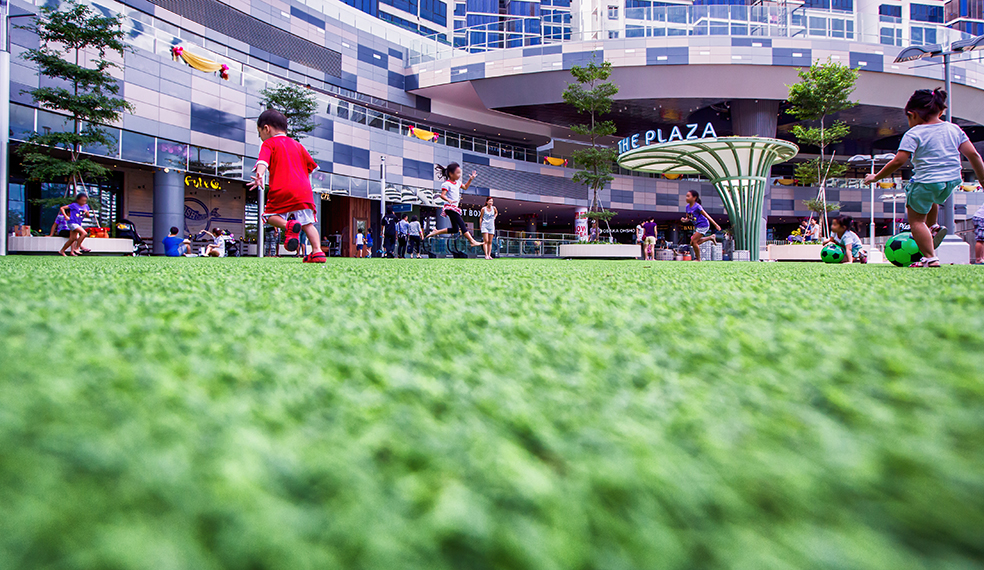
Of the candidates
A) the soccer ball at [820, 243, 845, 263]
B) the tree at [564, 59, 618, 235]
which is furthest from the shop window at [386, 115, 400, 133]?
the soccer ball at [820, 243, 845, 263]

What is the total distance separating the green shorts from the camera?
4.89 metres

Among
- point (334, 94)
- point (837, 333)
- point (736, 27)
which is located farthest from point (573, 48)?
point (837, 333)

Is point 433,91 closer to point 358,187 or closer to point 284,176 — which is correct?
point 358,187

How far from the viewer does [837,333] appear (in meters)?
1.08

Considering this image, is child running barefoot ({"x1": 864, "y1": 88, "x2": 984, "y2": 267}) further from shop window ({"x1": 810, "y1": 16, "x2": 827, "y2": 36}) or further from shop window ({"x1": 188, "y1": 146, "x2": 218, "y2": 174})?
shop window ({"x1": 810, "y1": 16, "x2": 827, "y2": 36})

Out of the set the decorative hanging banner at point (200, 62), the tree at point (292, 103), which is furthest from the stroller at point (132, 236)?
the tree at point (292, 103)

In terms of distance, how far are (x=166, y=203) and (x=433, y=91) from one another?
19.0m

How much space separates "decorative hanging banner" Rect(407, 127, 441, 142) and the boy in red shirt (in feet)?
87.5

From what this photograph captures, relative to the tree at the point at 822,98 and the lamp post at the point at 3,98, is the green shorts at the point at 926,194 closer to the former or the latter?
the lamp post at the point at 3,98

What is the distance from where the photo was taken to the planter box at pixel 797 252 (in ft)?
57.2

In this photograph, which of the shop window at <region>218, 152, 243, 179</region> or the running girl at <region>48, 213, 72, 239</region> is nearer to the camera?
the running girl at <region>48, 213, 72, 239</region>

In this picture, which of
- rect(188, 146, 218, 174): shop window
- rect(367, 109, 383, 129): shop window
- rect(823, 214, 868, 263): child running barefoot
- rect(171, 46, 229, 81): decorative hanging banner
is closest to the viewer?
rect(823, 214, 868, 263): child running barefoot

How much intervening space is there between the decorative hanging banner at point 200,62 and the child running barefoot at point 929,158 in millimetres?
23892

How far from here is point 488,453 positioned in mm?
466
